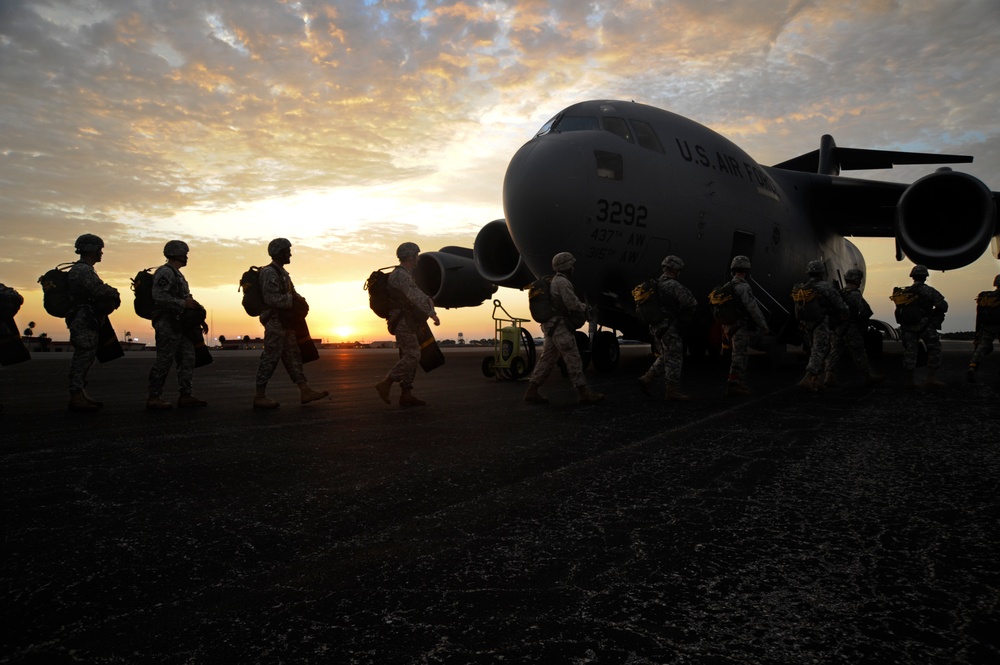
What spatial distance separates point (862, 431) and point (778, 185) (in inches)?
344

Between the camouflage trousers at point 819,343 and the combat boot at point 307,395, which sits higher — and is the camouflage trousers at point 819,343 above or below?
above

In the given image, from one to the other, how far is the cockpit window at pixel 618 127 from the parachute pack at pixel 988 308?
562 cm

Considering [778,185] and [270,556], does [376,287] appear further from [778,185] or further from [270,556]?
[778,185]

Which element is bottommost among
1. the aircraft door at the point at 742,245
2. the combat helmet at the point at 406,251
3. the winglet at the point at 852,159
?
the combat helmet at the point at 406,251

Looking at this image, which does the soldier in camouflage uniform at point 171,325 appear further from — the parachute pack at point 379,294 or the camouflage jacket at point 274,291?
the parachute pack at point 379,294

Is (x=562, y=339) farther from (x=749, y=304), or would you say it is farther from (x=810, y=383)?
(x=810, y=383)

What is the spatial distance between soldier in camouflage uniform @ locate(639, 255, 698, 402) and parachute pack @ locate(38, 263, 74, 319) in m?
6.36

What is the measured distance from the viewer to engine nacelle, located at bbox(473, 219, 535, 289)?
12.0 meters

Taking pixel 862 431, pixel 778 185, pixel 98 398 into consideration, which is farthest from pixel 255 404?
pixel 778 185

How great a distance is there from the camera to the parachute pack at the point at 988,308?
8.38 metres

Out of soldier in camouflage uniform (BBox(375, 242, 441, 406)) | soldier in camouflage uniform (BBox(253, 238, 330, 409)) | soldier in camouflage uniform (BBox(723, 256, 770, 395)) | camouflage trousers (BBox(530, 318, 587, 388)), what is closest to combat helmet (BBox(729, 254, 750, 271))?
soldier in camouflage uniform (BBox(723, 256, 770, 395))

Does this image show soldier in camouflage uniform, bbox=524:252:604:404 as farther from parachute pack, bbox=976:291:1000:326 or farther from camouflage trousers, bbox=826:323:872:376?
parachute pack, bbox=976:291:1000:326

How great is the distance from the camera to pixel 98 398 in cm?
788

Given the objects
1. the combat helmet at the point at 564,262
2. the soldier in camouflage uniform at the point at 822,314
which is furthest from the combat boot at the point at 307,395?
the soldier in camouflage uniform at the point at 822,314
